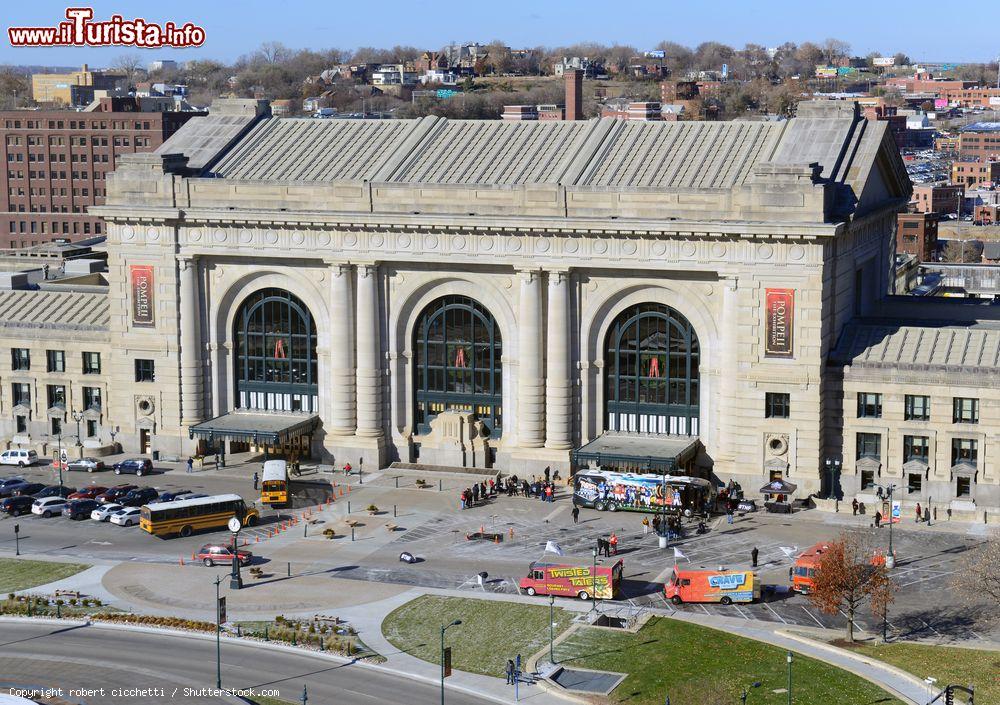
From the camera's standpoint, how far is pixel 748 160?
12594 centimetres

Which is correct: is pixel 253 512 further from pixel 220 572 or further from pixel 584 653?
pixel 584 653

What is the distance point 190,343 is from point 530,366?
28.3 m

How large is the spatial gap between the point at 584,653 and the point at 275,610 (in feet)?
61.3

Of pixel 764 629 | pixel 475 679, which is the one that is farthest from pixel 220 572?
pixel 764 629

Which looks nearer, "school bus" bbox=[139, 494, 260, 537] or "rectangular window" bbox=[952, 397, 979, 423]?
"school bus" bbox=[139, 494, 260, 537]

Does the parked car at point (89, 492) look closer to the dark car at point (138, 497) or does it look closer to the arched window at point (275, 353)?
the dark car at point (138, 497)

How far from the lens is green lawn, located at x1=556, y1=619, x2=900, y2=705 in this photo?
82.2 metres

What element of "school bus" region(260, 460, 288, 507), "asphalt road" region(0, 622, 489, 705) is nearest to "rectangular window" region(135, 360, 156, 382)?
"school bus" region(260, 460, 288, 507)

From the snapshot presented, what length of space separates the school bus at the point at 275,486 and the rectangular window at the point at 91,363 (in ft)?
84.5

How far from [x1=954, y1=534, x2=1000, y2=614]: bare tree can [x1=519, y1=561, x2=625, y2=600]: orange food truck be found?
63.3 ft

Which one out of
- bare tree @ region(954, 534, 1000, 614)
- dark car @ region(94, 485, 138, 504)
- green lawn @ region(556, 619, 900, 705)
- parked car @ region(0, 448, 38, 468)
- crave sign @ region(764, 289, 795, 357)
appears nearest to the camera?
green lawn @ region(556, 619, 900, 705)

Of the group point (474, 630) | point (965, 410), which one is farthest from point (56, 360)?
point (965, 410)

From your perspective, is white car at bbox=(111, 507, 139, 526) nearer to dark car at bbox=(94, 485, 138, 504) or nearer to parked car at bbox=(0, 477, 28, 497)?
dark car at bbox=(94, 485, 138, 504)

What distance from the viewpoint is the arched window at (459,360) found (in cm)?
12900
